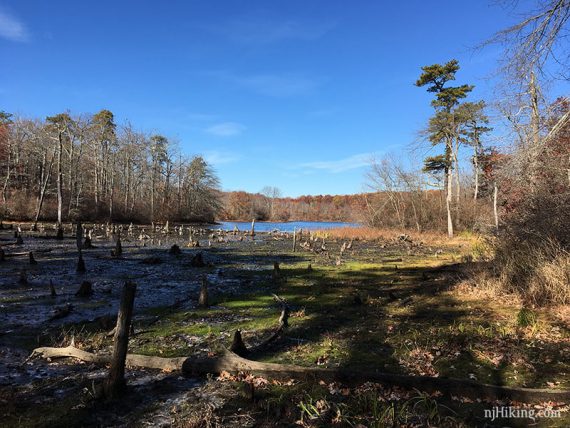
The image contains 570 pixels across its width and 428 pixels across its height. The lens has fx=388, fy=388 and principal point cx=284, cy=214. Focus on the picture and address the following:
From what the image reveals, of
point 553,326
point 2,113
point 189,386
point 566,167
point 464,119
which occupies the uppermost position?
point 2,113

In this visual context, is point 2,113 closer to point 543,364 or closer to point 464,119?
point 464,119

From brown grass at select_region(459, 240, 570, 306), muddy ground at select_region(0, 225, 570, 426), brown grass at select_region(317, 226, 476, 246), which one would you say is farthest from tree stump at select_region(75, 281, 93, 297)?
brown grass at select_region(317, 226, 476, 246)

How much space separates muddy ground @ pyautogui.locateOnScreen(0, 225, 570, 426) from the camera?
4926mm

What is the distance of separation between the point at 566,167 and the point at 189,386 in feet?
34.3

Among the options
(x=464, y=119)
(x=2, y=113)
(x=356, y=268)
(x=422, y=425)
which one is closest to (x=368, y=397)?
(x=422, y=425)

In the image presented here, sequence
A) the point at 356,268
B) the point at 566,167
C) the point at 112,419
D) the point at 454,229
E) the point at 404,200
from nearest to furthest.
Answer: the point at 112,419 < the point at 566,167 < the point at 356,268 < the point at 454,229 < the point at 404,200

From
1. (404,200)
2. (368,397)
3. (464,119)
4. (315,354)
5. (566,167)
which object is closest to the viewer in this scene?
(368,397)

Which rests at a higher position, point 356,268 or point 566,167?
point 566,167

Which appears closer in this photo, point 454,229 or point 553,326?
point 553,326

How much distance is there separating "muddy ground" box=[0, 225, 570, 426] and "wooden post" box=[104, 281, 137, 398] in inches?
7.3

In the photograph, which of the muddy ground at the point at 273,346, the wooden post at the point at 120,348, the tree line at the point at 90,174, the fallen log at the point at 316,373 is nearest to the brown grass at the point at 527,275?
the muddy ground at the point at 273,346

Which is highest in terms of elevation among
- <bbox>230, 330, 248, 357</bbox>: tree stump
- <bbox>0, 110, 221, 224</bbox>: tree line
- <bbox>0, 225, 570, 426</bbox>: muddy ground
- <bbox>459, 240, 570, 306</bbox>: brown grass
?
<bbox>0, 110, 221, 224</bbox>: tree line

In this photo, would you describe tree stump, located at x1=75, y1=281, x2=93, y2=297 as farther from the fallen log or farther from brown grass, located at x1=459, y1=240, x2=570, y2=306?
brown grass, located at x1=459, y1=240, x2=570, y2=306

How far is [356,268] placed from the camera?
19375 millimetres
